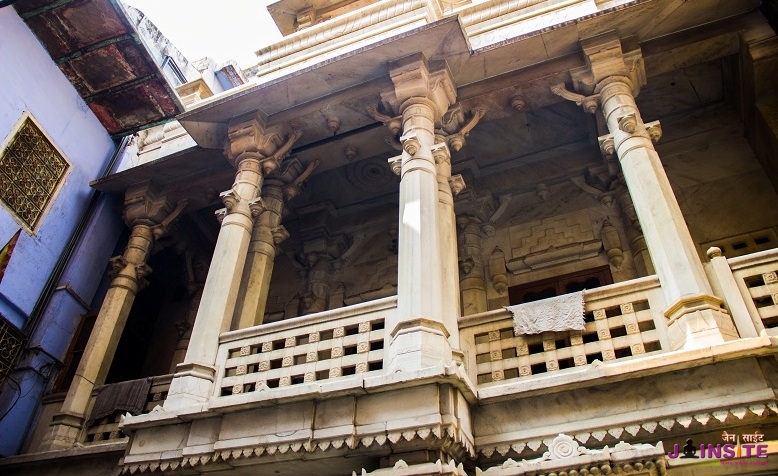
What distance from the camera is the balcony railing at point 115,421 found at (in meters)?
8.31

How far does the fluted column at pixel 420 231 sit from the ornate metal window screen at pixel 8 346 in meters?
5.96

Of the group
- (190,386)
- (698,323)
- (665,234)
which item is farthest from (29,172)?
(698,323)

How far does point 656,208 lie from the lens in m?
6.42

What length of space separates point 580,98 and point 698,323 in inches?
148

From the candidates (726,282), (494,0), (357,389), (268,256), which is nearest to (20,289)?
(268,256)

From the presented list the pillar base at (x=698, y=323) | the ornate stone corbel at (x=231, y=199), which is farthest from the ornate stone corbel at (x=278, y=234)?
the pillar base at (x=698, y=323)

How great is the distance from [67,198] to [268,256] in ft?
12.4

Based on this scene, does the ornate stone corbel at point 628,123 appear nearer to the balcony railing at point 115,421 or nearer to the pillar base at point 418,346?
the pillar base at point 418,346

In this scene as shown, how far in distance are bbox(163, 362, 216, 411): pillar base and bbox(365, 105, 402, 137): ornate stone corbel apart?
3.75 m

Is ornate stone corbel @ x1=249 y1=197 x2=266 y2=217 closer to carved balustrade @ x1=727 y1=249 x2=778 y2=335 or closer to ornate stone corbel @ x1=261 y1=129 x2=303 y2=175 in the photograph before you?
ornate stone corbel @ x1=261 y1=129 x2=303 y2=175

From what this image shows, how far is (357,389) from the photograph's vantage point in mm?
5566

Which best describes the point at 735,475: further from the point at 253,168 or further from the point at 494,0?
the point at 494,0

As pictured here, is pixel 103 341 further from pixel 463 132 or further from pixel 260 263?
pixel 463 132

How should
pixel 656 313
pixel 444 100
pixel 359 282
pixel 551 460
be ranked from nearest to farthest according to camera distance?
pixel 551 460
pixel 656 313
pixel 444 100
pixel 359 282
